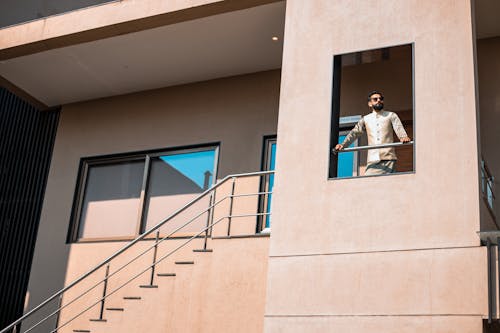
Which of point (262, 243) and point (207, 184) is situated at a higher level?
point (207, 184)

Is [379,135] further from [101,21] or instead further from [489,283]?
[101,21]

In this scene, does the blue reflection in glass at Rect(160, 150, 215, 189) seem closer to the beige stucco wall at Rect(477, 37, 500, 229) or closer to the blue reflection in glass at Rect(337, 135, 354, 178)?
the blue reflection in glass at Rect(337, 135, 354, 178)

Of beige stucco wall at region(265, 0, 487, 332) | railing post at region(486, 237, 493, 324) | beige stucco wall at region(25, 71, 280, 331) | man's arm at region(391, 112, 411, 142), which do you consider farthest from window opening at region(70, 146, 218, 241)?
railing post at region(486, 237, 493, 324)

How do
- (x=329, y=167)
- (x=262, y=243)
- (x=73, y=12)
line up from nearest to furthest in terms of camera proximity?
1. (x=329, y=167)
2. (x=262, y=243)
3. (x=73, y=12)

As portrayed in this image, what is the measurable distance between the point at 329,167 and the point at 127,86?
16.3ft

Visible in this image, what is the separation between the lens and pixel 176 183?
10.9 metres

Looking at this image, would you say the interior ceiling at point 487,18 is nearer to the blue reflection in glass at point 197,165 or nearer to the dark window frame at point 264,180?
the dark window frame at point 264,180

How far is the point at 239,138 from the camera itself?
10438mm

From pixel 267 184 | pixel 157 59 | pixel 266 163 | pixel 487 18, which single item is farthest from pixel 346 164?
pixel 157 59

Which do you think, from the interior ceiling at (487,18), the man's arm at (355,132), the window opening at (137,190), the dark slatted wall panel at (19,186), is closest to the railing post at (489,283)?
the man's arm at (355,132)

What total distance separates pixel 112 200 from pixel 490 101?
566cm

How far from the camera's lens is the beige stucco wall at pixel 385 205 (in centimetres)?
642

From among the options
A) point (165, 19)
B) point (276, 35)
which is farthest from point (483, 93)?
point (165, 19)

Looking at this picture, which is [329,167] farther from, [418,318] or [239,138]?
[239,138]
